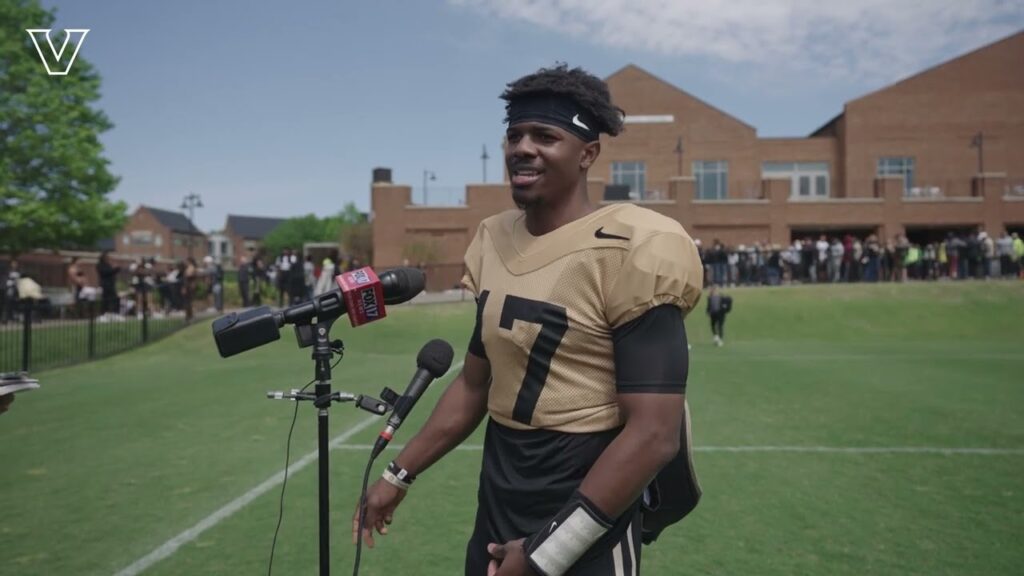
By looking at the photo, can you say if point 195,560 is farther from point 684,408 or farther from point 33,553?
point 684,408

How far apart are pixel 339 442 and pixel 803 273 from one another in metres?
28.5

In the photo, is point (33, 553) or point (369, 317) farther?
point (33, 553)

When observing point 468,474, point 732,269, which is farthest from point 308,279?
point 468,474

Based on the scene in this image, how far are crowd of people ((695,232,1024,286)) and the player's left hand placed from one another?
30.7m

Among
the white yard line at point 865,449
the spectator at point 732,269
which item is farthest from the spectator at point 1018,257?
the white yard line at point 865,449

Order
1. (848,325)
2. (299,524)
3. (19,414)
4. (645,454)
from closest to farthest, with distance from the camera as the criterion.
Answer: (645,454)
(299,524)
(19,414)
(848,325)

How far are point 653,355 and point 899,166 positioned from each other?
184 ft

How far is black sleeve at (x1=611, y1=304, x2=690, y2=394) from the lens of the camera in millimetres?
2139

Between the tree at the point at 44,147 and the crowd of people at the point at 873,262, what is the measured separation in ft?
84.2

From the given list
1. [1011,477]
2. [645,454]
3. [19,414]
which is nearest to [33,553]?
[645,454]

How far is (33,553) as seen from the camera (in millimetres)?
5434

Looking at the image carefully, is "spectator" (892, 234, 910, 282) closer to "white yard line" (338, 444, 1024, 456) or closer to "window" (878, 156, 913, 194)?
"window" (878, 156, 913, 194)

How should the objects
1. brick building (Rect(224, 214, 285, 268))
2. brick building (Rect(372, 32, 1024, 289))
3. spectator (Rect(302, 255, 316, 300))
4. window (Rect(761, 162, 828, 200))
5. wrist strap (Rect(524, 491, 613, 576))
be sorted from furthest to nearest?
brick building (Rect(224, 214, 285, 268)) → window (Rect(761, 162, 828, 200)) → brick building (Rect(372, 32, 1024, 289)) → spectator (Rect(302, 255, 316, 300)) → wrist strap (Rect(524, 491, 613, 576))

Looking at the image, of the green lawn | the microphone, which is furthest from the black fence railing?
the microphone
